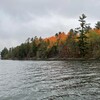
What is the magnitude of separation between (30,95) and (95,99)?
6.60m

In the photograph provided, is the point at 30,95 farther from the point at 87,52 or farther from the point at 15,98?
the point at 87,52

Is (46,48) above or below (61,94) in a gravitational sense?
above

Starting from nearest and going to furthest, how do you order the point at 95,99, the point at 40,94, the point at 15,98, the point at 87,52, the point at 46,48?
the point at 95,99 < the point at 15,98 < the point at 40,94 < the point at 87,52 < the point at 46,48

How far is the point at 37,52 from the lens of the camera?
192375mm

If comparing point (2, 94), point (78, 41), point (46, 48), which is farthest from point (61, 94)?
point (46, 48)

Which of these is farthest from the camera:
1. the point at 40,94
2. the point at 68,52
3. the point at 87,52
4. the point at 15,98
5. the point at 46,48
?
the point at 46,48

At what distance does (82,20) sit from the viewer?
132 m

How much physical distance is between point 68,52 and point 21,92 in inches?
4812

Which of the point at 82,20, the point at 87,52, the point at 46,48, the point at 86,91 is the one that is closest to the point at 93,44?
the point at 87,52

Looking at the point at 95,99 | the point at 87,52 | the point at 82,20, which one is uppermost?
the point at 82,20

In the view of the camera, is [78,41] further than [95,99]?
Yes

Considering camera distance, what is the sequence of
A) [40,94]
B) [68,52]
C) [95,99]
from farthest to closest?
[68,52]
[40,94]
[95,99]

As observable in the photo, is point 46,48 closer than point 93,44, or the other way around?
point 93,44

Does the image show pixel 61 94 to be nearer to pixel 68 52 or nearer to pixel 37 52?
pixel 68 52
